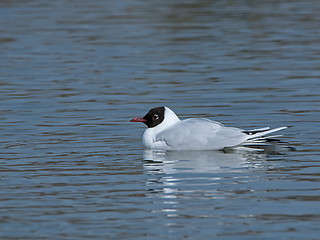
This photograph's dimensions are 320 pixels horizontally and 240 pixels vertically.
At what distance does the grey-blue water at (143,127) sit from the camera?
889 cm

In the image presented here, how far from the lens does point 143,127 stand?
50.0ft

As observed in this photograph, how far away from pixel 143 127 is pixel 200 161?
11.4ft

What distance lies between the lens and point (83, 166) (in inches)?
460

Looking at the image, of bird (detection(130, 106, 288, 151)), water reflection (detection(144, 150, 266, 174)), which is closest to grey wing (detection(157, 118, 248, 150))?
bird (detection(130, 106, 288, 151))

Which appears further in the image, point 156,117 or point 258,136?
point 156,117

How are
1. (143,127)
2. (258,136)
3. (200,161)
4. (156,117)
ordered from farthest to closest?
(143,127) < (156,117) < (258,136) < (200,161)

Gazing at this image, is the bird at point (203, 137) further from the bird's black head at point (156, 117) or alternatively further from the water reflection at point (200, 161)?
the bird's black head at point (156, 117)

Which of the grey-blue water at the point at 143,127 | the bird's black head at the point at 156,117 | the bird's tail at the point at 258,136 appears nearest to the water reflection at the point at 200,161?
the grey-blue water at the point at 143,127

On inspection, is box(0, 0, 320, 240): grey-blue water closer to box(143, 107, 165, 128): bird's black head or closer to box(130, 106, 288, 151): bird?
box(130, 106, 288, 151): bird

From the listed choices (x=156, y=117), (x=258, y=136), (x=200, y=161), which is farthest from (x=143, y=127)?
(x=200, y=161)

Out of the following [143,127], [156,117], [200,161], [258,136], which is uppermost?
[156,117]

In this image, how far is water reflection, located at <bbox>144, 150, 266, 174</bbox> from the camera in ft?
37.1

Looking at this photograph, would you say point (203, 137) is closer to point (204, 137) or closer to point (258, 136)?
point (204, 137)

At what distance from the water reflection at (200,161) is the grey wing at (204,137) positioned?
0.11 meters
